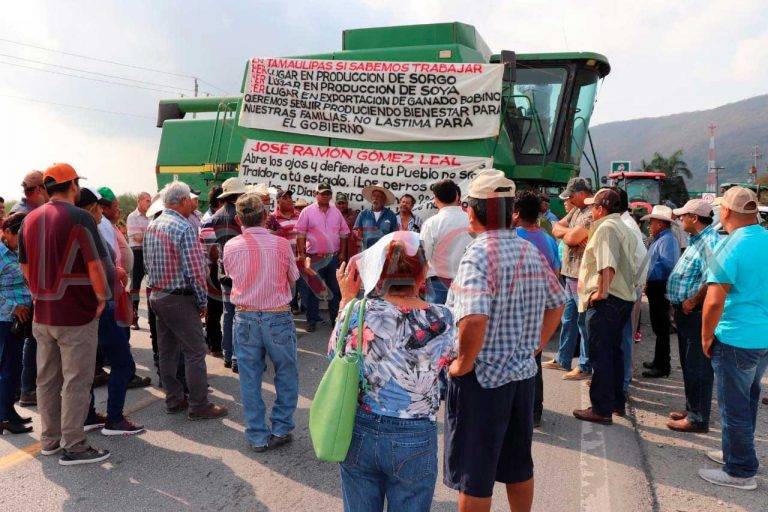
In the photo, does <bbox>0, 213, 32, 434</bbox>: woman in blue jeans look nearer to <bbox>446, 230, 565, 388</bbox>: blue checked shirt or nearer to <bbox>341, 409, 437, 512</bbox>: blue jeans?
<bbox>341, 409, 437, 512</bbox>: blue jeans

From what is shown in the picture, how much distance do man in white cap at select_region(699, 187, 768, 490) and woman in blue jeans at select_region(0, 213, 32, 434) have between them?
4.87m

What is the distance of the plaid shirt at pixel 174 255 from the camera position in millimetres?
4422

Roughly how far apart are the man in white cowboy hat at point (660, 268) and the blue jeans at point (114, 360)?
4.90 m

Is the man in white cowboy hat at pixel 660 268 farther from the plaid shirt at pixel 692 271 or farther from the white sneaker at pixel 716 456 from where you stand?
the white sneaker at pixel 716 456

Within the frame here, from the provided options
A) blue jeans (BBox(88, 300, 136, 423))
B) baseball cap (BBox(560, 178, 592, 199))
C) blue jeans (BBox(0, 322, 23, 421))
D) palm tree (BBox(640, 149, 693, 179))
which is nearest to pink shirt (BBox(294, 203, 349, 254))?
baseball cap (BBox(560, 178, 592, 199))

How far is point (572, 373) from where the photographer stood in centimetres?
580

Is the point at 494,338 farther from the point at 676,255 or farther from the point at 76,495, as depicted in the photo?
the point at 676,255

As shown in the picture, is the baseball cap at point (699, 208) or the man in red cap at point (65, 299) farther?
the baseball cap at point (699, 208)

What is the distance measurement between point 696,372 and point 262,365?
3273mm

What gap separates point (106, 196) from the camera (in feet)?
18.0

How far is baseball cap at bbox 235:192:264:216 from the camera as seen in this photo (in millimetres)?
4090

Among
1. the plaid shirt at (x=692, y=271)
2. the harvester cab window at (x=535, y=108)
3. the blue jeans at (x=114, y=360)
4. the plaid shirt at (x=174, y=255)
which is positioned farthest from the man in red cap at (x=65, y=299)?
the harvester cab window at (x=535, y=108)

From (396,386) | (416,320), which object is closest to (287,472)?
(396,386)

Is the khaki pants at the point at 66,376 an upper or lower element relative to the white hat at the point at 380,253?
lower
